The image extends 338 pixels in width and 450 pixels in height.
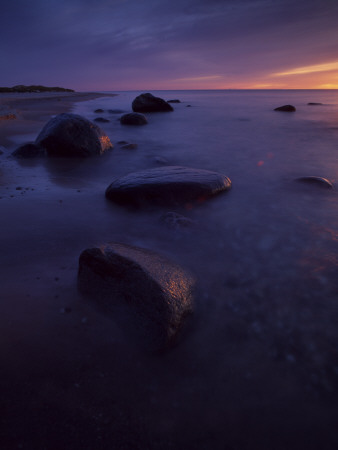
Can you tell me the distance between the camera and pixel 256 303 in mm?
1736

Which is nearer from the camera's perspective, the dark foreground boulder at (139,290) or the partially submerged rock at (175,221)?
the dark foreground boulder at (139,290)

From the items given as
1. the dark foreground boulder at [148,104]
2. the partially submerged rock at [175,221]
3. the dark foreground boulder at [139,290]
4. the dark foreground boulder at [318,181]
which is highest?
the dark foreground boulder at [148,104]

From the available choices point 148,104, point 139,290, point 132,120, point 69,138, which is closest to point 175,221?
point 139,290

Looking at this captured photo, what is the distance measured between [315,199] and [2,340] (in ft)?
12.1

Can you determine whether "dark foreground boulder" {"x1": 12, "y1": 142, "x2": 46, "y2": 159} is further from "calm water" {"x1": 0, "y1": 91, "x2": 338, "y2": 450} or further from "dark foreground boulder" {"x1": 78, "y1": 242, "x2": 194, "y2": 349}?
"dark foreground boulder" {"x1": 78, "y1": 242, "x2": 194, "y2": 349}

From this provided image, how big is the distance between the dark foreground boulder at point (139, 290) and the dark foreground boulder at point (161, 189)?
1.45 meters

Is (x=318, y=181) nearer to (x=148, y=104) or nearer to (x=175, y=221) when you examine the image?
(x=175, y=221)

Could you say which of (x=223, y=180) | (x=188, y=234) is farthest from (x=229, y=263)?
(x=223, y=180)

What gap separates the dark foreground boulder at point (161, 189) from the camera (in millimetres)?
3199

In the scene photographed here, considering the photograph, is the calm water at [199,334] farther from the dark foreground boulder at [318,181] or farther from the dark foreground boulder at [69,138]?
the dark foreground boulder at [69,138]

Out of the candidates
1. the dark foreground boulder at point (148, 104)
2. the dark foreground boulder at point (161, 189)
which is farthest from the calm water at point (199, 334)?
the dark foreground boulder at point (148, 104)

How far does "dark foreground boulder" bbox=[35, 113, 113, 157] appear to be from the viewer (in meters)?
5.58

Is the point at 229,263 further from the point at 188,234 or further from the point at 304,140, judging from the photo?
the point at 304,140

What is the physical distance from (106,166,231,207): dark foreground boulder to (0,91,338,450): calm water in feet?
0.70
